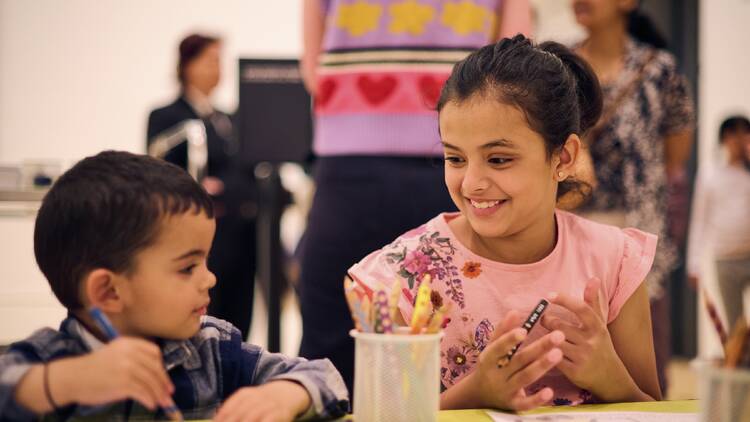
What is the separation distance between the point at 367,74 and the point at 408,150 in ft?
0.53

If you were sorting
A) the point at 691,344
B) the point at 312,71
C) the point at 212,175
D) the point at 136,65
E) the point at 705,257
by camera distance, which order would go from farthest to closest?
the point at 136,65, the point at 691,344, the point at 705,257, the point at 212,175, the point at 312,71

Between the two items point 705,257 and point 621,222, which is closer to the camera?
point 621,222

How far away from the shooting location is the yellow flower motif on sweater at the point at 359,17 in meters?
1.61

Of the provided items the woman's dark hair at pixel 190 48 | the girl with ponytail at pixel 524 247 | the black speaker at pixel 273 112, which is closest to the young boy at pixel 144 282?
the girl with ponytail at pixel 524 247

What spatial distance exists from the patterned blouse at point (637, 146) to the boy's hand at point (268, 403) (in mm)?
1525

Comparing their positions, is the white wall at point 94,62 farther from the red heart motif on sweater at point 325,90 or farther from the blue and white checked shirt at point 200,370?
the blue and white checked shirt at point 200,370

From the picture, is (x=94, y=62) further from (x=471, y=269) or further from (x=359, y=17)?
(x=471, y=269)

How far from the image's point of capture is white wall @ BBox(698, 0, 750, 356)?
4969mm

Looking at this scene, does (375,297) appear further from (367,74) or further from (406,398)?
(367,74)

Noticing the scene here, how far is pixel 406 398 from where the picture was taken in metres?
0.84

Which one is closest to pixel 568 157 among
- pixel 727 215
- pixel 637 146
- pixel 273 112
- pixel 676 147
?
pixel 637 146

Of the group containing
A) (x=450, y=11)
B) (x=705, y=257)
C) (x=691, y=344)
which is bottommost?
(x=691, y=344)

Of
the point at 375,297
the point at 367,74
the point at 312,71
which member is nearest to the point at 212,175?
the point at 312,71

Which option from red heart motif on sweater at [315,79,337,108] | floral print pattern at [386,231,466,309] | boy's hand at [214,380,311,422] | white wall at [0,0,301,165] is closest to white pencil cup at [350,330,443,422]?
boy's hand at [214,380,311,422]
